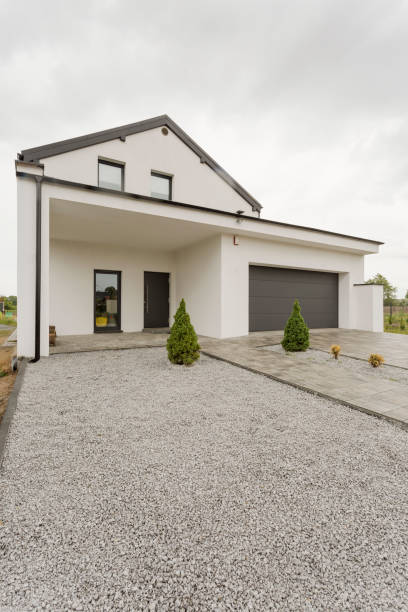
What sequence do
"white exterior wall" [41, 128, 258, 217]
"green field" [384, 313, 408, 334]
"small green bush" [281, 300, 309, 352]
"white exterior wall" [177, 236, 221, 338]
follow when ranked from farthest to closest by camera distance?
Answer: "green field" [384, 313, 408, 334] < "white exterior wall" [41, 128, 258, 217] < "white exterior wall" [177, 236, 221, 338] < "small green bush" [281, 300, 309, 352]

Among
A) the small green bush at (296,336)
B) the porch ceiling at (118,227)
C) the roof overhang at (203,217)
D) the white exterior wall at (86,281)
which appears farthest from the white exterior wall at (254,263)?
the white exterior wall at (86,281)

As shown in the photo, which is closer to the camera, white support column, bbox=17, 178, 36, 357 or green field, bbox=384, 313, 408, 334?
white support column, bbox=17, 178, 36, 357

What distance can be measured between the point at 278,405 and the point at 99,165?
372 inches

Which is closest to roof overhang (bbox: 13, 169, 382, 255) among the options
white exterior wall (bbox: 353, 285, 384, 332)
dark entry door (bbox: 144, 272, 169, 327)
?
white exterior wall (bbox: 353, 285, 384, 332)

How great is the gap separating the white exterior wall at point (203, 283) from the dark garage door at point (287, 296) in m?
1.37

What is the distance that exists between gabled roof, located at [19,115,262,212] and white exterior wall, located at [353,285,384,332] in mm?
5905

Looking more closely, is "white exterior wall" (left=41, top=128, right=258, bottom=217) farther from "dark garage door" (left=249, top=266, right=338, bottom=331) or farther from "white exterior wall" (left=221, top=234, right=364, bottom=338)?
"dark garage door" (left=249, top=266, right=338, bottom=331)

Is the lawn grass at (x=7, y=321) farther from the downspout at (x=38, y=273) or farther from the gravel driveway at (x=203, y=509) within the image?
the gravel driveway at (x=203, y=509)

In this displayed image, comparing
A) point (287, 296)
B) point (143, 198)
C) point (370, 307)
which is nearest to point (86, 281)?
point (143, 198)

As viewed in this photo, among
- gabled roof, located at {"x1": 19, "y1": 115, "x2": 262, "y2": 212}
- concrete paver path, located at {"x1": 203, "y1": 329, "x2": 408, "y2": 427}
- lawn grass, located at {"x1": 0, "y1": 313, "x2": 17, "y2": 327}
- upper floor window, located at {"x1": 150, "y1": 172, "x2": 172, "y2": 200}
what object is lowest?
concrete paver path, located at {"x1": 203, "y1": 329, "x2": 408, "y2": 427}

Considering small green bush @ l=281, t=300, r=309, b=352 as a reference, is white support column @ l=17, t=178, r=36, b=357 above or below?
above

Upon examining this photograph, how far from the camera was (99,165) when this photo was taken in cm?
905

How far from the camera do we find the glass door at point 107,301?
9547 mm

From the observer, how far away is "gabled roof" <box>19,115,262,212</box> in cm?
808
